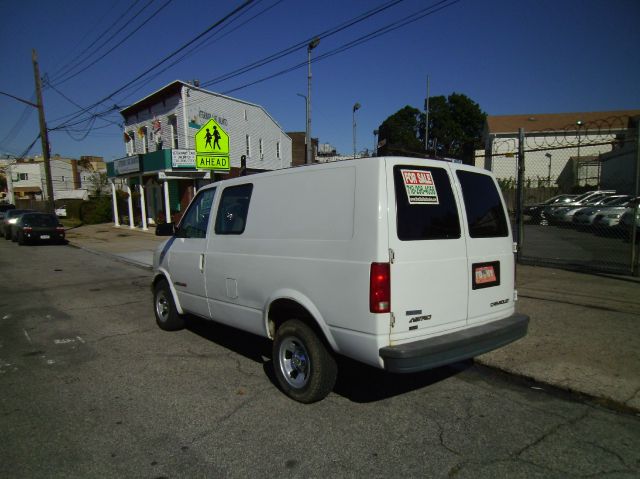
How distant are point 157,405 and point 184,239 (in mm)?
2214

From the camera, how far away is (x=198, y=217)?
16.5 ft

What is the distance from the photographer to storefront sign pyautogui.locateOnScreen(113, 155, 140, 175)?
77.0 ft

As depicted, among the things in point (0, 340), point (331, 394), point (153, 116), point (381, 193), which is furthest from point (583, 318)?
point (153, 116)

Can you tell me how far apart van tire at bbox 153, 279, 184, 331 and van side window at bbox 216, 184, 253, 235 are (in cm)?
167

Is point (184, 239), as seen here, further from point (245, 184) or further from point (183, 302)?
point (245, 184)

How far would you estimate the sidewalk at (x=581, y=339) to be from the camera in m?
3.79

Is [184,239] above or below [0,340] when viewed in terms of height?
above

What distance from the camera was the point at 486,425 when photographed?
322cm

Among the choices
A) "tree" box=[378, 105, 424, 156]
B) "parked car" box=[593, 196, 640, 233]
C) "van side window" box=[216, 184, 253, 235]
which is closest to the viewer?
"van side window" box=[216, 184, 253, 235]

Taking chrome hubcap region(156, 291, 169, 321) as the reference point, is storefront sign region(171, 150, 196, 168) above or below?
above

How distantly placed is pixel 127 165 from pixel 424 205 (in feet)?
81.7

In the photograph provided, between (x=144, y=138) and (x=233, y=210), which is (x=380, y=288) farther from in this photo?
(x=144, y=138)

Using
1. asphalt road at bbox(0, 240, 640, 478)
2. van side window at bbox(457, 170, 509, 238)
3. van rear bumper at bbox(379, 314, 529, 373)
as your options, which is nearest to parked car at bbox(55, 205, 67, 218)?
asphalt road at bbox(0, 240, 640, 478)

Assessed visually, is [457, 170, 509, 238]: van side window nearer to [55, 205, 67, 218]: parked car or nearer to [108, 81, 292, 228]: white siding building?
[108, 81, 292, 228]: white siding building
